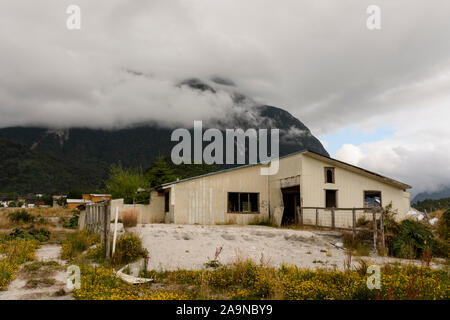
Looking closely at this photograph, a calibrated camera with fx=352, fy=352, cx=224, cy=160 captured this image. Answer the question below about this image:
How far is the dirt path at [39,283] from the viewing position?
697 cm

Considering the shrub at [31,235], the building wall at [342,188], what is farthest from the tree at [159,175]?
the building wall at [342,188]

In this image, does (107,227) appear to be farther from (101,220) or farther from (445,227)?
(445,227)

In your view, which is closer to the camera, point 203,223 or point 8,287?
point 8,287

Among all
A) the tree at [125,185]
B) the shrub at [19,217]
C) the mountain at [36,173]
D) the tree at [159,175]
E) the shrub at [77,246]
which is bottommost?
the shrub at [77,246]

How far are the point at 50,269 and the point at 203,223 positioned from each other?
13.7m

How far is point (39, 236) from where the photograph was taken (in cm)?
1834

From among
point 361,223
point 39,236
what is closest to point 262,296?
point 361,223

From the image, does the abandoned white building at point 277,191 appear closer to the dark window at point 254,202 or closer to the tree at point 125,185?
the dark window at point 254,202

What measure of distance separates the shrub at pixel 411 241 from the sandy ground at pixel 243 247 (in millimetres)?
814

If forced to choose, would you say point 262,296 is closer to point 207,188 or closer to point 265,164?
point 207,188

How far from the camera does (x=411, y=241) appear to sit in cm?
1337

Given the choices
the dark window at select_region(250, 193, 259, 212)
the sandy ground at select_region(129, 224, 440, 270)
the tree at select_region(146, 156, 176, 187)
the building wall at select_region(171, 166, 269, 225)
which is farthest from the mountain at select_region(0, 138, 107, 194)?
the sandy ground at select_region(129, 224, 440, 270)

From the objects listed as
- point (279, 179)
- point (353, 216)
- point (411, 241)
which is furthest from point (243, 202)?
point (411, 241)

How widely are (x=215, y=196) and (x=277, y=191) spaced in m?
4.45
